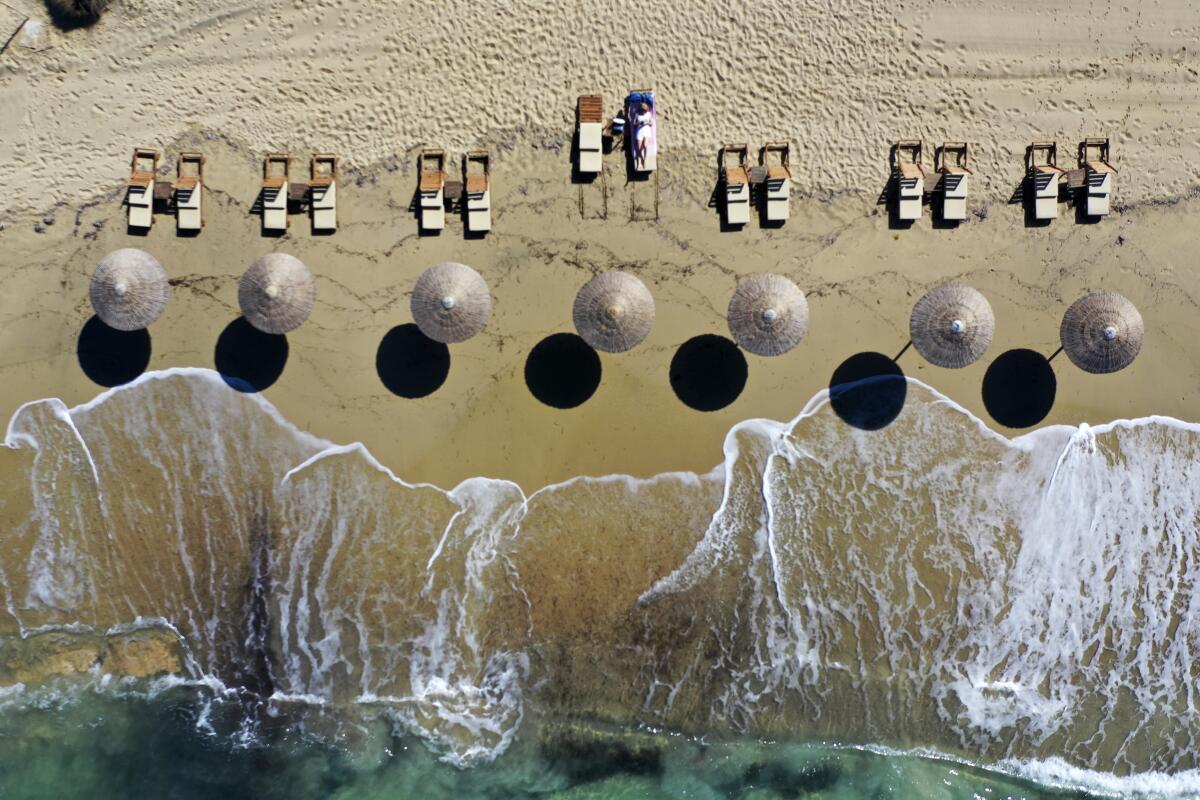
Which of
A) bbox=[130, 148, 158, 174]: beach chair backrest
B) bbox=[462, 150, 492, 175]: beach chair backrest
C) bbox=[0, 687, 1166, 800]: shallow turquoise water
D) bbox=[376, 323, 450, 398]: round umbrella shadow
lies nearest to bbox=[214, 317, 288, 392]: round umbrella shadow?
bbox=[376, 323, 450, 398]: round umbrella shadow

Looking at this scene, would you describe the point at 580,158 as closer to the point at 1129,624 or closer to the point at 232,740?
the point at 232,740

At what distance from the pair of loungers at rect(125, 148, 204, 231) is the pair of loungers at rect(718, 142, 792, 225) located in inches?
331

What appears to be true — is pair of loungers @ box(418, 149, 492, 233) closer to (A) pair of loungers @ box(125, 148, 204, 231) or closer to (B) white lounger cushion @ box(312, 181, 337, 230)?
(B) white lounger cushion @ box(312, 181, 337, 230)

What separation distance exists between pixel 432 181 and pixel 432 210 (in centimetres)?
46

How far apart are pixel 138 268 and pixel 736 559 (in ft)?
34.2

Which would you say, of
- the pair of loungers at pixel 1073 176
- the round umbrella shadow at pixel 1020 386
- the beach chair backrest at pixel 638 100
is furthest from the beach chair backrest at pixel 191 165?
the pair of loungers at pixel 1073 176

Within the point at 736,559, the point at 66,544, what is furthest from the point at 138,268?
the point at 736,559

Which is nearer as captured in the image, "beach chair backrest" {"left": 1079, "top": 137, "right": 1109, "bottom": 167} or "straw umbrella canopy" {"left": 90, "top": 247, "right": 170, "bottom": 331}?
"straw umbrella canopy" {"left": 90, "top": 247, "right": 170, "bottom": 331}

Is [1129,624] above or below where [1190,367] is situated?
below

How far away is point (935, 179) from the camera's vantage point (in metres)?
13.8

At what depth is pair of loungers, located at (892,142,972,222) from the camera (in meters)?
13.6

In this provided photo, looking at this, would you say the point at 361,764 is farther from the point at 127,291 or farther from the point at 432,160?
the point at 432,160

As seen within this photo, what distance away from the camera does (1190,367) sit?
46.3ft

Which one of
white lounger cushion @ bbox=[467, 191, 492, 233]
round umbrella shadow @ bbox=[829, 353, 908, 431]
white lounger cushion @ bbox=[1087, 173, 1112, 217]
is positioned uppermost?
white lounger cushion @ bbox=[1087, 173, 1112, 217]
